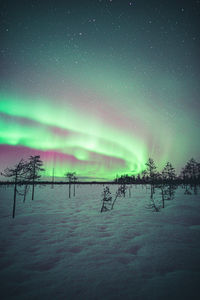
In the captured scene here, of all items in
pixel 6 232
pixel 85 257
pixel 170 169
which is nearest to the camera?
pixel 85 257

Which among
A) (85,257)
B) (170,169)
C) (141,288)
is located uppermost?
(170,169)

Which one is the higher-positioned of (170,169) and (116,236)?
(170,169)

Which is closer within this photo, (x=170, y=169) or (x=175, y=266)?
(x=175, y=266)

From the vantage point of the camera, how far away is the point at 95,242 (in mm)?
6992

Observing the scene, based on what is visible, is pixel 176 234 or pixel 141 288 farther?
pixel 176 234

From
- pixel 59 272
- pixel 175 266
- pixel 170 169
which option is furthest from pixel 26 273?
pixel 170 169

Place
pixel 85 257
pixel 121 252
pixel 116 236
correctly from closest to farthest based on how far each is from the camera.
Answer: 1. pixel 85 257
2. pixel 121 252
3. pixel 116 236

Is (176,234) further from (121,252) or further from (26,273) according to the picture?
(26,273)

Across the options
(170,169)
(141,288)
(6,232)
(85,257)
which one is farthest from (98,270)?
(170,169)

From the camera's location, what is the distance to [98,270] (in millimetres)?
4629

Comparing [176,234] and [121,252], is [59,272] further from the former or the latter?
[176,234]

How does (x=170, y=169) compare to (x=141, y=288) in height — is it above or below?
above

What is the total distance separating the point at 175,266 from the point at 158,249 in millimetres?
1365

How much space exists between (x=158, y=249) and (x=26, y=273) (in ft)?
18.5
